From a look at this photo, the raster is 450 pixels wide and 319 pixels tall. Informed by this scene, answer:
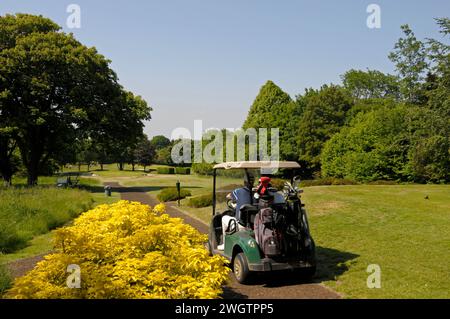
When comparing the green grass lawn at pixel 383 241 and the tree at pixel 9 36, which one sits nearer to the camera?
the green grass lawn at pixel 383 241

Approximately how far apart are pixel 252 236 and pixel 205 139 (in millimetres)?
73639

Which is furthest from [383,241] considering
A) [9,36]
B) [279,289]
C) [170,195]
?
[9,36]

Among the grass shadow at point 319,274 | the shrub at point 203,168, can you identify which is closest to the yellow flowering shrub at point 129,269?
the grass shadow at point 319,274

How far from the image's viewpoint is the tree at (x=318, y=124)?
4434 centimetres

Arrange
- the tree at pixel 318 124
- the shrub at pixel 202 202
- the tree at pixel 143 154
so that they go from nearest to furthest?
1. the shrub at pixel 202 202
2. the tree at pixel 318 124
3. the tree at pixel 143 154

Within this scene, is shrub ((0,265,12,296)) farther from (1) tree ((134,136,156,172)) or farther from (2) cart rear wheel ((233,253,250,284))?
(1) tree ((134,136,156,172))

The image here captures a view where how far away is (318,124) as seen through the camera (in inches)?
1769

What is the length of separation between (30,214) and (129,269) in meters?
11.0

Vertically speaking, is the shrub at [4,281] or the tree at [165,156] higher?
the tree at [165,156]

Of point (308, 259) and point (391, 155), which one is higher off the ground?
point (391, 155)

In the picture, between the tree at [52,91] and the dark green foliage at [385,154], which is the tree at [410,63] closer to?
the dark green foliage at [385,154]

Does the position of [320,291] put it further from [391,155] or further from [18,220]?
[391,155]

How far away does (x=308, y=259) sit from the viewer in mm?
7605
